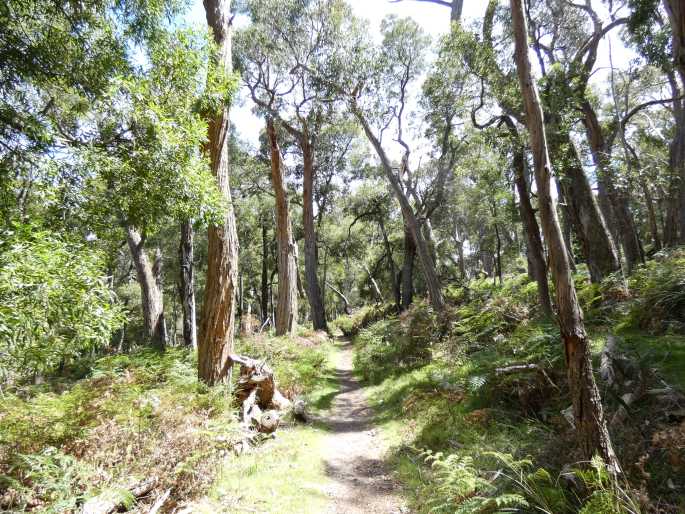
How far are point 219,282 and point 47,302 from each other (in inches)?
139

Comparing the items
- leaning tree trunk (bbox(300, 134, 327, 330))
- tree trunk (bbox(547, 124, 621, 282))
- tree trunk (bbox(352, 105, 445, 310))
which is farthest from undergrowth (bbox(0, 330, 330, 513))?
leaning tree trunk (bbox(300, 134, 327, 330))

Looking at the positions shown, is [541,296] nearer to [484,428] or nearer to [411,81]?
[484,428]

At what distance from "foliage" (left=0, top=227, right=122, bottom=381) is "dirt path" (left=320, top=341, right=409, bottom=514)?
3.43 m

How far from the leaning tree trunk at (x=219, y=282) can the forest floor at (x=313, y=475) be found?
5.59ft

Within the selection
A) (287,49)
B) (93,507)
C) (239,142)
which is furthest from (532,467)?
(239,142)

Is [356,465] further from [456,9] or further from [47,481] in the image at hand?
[456,9]

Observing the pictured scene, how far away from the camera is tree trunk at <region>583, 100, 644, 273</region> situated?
11.6 metres

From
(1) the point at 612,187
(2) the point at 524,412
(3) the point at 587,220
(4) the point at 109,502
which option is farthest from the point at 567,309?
(1) the point at 612,187

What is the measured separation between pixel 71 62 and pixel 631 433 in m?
8.03

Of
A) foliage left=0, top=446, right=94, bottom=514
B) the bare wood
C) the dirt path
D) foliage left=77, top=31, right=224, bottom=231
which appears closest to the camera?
foliage left=0, top=446, right=94, bottom=514

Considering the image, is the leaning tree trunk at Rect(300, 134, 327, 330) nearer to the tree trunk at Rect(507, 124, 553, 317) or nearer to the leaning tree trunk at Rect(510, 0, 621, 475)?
the tree trunk at Rect(507, 124, 553, 317)

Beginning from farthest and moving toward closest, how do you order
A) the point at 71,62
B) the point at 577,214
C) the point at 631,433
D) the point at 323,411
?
the point at 577,214, the point at 323,411, the point at 71,62, the point at 631,433

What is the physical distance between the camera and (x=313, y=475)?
5.24m

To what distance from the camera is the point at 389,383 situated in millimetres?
9852
